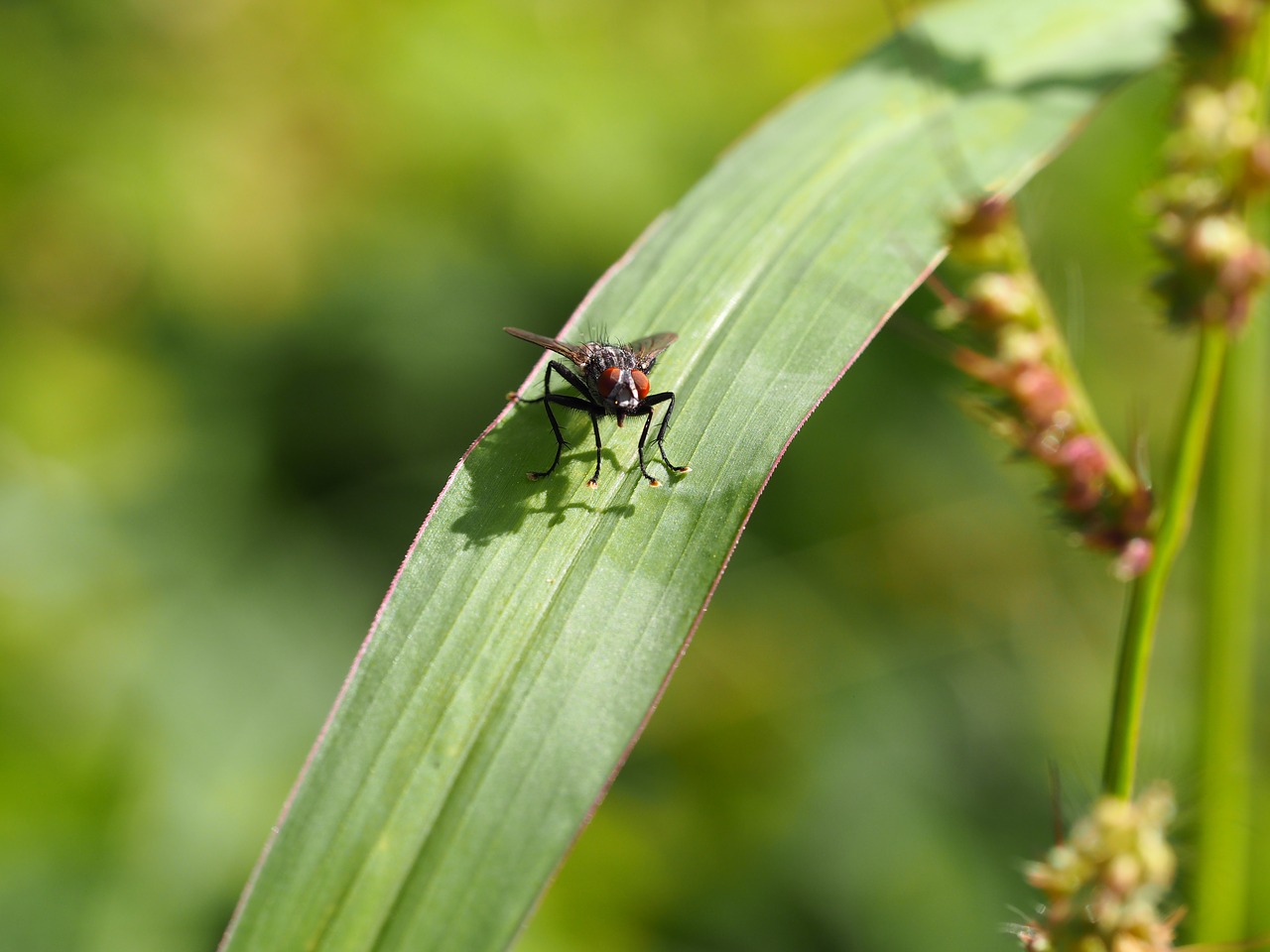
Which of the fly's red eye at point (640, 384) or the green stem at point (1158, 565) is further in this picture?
the fly's red eye at point (640, 384)

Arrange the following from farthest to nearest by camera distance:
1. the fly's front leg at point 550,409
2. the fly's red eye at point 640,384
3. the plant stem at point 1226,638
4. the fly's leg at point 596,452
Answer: the fly's red eye at point 640,384, the plant stem at point 1226,638, the fly's front leg at point 550,409, the fly's leg at point 596,452

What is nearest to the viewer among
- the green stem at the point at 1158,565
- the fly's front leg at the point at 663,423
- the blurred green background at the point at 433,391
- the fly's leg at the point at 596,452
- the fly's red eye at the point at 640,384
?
the green stem at the point at 1158,565

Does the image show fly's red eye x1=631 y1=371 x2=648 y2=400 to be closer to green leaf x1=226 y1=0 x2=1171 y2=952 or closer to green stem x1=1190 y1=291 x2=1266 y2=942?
green leaf x1=226 y1=0 x2=1171 y2=952

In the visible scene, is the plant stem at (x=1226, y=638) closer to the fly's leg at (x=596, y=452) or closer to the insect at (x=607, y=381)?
the insect at (x=607, y=381)

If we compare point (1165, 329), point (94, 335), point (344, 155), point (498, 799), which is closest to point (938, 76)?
point (1165, 329)

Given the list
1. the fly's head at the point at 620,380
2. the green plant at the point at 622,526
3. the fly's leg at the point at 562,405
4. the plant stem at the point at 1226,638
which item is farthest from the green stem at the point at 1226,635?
the fly's leg at the point at 562,405

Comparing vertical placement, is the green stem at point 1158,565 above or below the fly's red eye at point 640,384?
below

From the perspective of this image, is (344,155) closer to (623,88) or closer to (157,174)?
(157,174)
